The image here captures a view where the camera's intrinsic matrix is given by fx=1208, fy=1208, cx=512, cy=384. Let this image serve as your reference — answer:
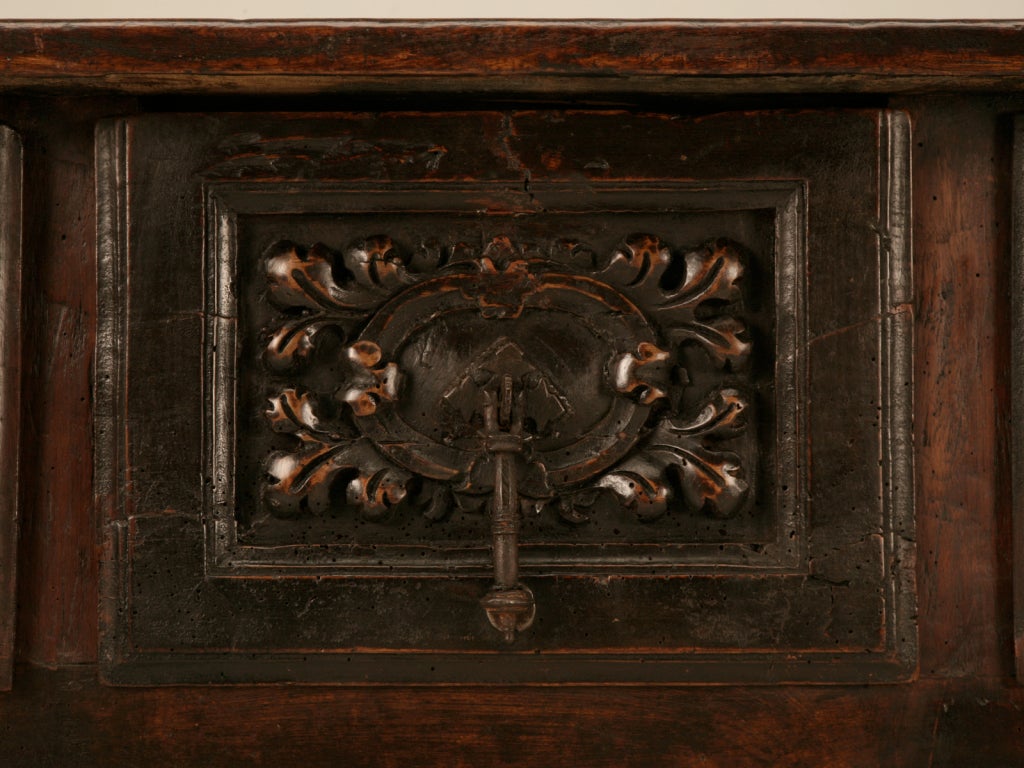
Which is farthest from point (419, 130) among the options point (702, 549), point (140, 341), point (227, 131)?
point (702, 549)

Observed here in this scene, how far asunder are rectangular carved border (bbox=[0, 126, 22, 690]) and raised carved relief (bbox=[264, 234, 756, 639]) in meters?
0.17

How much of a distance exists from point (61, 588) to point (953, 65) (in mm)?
670

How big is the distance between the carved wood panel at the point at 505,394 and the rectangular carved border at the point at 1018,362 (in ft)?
0.24

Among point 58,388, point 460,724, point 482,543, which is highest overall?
point 58,388

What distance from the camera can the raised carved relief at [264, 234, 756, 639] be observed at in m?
0.81

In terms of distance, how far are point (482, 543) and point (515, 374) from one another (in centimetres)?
12

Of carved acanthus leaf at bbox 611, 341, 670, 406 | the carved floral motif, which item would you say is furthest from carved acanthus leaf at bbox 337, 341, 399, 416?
carved acanthus leaf at bbox 611, 341, 670, 406

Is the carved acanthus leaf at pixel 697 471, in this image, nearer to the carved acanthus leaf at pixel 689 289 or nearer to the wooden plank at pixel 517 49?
the carved acanthus leaf at pixel 689 289

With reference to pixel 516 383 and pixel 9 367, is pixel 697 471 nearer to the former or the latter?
pixel 516 383

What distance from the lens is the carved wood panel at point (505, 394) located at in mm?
793

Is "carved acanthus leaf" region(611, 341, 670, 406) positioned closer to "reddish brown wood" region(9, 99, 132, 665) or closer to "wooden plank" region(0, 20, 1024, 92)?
"wooden plank" region(0, 20, 1024, 92)

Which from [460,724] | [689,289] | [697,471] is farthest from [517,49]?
[460,724]

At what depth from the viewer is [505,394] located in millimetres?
792

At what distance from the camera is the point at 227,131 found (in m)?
0.81
